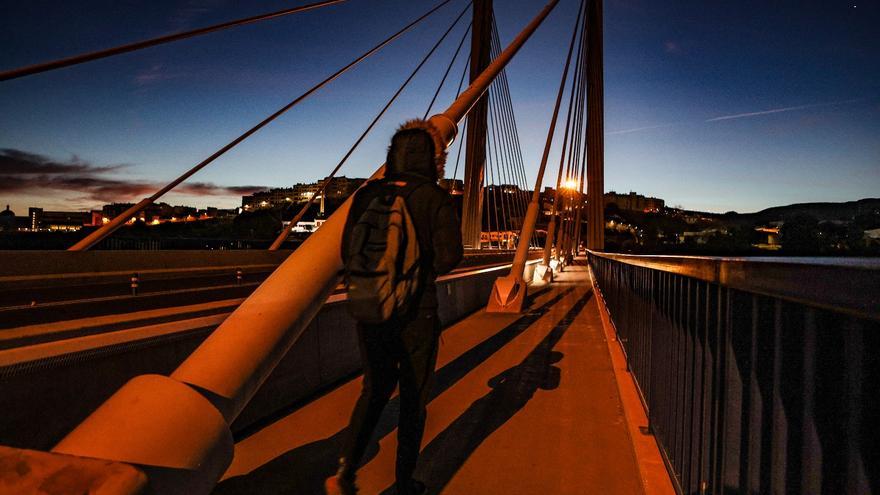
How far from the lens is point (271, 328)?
2131mm

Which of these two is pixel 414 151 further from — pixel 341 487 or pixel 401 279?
pixel 341 487

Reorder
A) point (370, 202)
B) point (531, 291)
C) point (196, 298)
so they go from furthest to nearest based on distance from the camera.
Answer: point (531, 291) → point (196, 298) → point (370, 202)

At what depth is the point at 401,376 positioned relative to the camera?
2.70m

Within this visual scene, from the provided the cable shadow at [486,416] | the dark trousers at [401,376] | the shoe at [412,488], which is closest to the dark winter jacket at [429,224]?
the dark trousers at [401,376]

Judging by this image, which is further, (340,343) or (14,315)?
(14,315)

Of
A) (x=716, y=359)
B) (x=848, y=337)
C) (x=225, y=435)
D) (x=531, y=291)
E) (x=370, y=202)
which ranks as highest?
(x=370, y=202)

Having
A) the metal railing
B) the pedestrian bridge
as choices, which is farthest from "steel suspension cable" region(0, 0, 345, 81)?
the metal railing

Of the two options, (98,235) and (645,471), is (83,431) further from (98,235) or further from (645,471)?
(98,235)

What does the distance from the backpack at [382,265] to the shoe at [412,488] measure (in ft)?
2.81

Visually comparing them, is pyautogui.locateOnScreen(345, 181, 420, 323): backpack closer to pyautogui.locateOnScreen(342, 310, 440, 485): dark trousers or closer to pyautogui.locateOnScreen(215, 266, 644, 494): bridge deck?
pyautogui.locateOnScreen(342, 310, 440, 485): dark trousers

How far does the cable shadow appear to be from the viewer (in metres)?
3.33

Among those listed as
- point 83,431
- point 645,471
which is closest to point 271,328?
point 83,431

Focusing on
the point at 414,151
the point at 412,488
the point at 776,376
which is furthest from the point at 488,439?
the point at 776,376

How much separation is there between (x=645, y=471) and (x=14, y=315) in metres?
13.1
